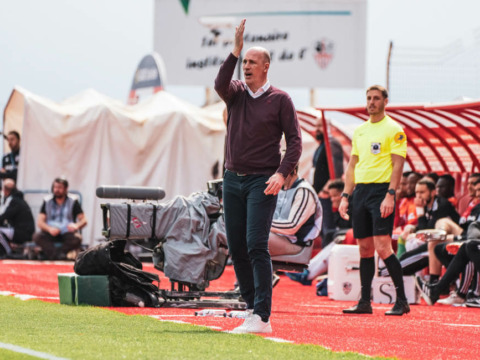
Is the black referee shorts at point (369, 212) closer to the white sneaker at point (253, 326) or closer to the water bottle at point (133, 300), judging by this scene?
the water bottle at point (133, 300)

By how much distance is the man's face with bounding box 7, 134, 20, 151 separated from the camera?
21328mm

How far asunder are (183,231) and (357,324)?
6.54ft

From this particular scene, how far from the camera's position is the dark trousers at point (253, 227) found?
7.31m

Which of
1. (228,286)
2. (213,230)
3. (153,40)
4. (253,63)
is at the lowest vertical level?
(228,286)

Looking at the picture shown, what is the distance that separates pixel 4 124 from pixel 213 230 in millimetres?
14446

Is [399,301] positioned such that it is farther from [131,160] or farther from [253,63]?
[131,160]

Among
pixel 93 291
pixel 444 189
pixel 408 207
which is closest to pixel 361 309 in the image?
pixel 93 291

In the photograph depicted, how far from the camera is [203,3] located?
38219mm

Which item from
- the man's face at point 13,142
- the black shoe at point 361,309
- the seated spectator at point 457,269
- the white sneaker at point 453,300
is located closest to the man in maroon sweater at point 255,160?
the black shoe at point 361,309

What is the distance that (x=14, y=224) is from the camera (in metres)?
19.9

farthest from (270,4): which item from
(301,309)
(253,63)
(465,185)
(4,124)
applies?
(253,63)

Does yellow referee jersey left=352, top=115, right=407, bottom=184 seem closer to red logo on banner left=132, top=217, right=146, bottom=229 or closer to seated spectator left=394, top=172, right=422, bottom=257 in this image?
red logo on banner left=132, top=217, right=146, bottom=229

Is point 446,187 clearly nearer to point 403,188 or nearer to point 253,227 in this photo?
point 403,188

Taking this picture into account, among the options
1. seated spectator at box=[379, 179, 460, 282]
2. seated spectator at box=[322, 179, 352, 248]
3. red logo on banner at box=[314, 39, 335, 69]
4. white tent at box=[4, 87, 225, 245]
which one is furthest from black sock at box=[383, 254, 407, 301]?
red logo on banner at box=[314, 39, 335, 69]
